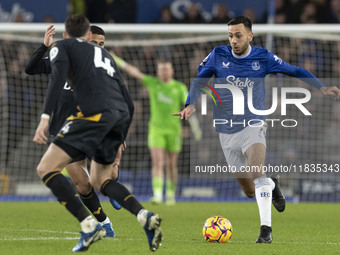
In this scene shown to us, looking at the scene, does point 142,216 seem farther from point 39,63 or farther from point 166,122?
point 166,122

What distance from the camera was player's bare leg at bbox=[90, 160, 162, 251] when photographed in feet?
17.6

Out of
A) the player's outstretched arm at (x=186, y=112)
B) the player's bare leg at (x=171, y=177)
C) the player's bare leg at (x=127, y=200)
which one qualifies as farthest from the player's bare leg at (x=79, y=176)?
the player's bare leg at (x=171, y=177)

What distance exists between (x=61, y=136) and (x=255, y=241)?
236 centimetres

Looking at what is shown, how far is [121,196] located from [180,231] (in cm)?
243

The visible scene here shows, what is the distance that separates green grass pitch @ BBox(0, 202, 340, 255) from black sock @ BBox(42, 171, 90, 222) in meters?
0.40

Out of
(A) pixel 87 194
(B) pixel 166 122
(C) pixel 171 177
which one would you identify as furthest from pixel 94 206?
(B) pixel 166 122

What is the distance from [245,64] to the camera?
7.28m

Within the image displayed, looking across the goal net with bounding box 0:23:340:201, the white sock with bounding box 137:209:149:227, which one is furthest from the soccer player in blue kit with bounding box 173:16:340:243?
the goal net with bounding box 0:23:340:201

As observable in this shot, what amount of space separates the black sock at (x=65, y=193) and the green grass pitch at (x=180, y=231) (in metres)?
0.40

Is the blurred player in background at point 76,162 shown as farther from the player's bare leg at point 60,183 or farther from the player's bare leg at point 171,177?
the player's bare leg at point 171,177

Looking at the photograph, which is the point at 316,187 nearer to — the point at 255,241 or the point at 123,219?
the point at 123,219

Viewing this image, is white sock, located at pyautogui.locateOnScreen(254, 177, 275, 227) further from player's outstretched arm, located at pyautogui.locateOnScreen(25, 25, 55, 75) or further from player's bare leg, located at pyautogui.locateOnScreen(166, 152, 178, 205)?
player's bare leg, located at pyautogui.locateOnScreen(166, 152, 178, 205)

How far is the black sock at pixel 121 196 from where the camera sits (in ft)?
18.2

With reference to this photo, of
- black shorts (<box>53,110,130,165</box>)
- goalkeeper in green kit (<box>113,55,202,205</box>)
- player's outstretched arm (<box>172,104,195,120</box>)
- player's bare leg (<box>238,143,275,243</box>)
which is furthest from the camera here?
goalkeeper in green kit (<box>113,55,202,205</box>)
